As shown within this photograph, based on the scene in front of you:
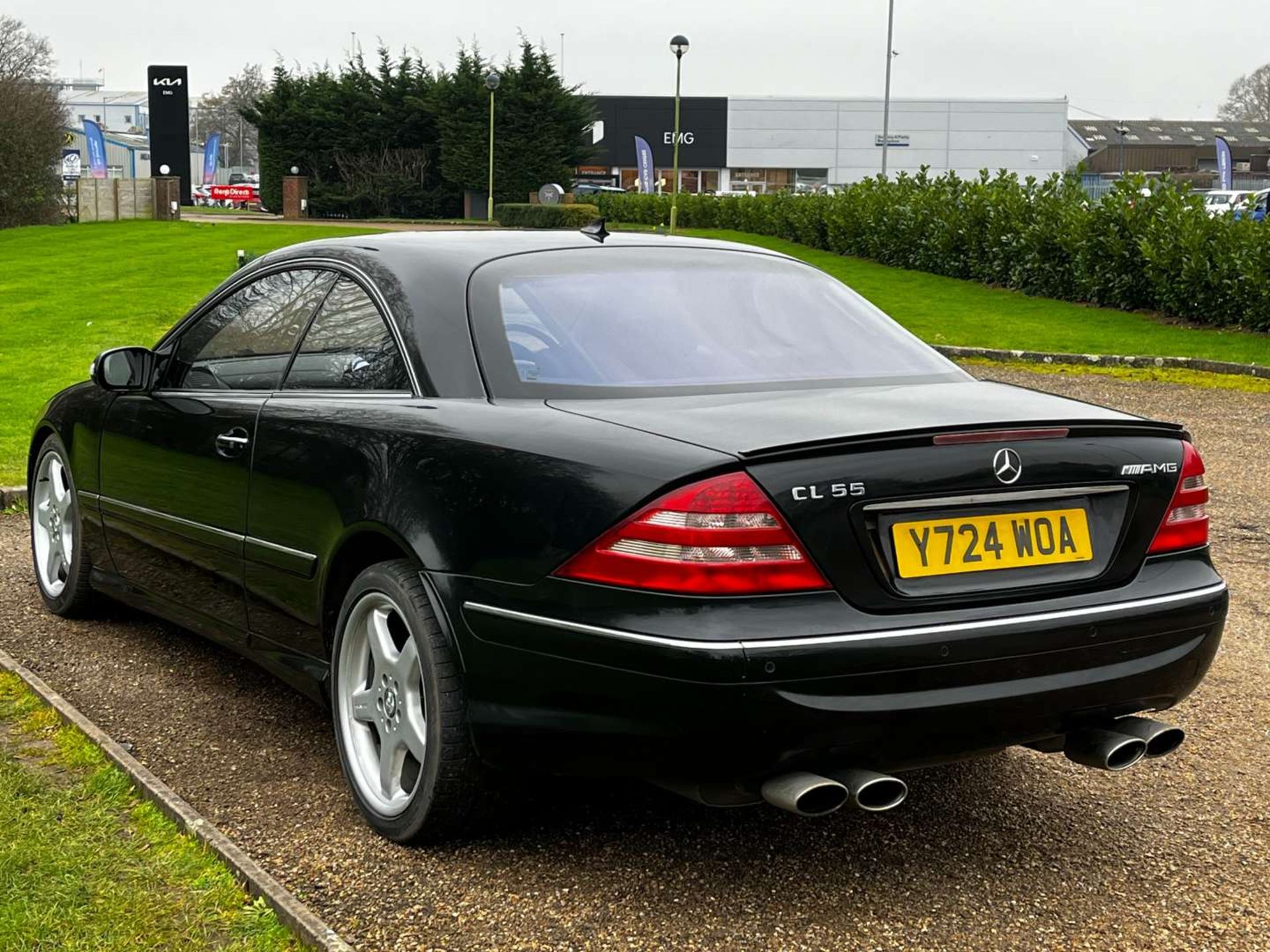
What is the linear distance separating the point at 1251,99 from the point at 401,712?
13215cm

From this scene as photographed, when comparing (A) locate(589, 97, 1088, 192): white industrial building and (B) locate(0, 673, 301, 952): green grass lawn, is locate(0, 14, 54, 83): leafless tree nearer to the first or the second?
(A) locate(589, 97, 1088, 192): white industrial building

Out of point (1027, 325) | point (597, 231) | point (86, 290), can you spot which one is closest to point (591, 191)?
point (86, 290)

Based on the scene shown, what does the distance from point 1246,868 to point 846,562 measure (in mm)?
1410

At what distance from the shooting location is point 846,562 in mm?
2963

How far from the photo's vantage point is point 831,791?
2.94 metres

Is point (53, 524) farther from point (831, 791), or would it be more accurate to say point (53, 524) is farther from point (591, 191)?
point (591, 191)

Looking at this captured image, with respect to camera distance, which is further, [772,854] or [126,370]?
[126,370]

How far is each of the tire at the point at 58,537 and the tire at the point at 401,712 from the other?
2.17 metres

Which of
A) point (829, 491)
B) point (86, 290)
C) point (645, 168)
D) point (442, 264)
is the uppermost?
point (645, 168)

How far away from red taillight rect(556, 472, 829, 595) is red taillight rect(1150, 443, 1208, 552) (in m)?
0.98

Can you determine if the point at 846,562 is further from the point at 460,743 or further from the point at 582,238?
the point at 582,238

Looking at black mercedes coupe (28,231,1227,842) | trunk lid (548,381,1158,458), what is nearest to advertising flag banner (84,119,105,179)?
black mercedes coupe (28,231,1227,842)

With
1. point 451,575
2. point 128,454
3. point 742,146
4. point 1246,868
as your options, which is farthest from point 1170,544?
point 742,146

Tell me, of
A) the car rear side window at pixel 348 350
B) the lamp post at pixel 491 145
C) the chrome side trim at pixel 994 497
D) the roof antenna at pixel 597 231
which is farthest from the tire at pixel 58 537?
the lamp post at pixel 491 145
